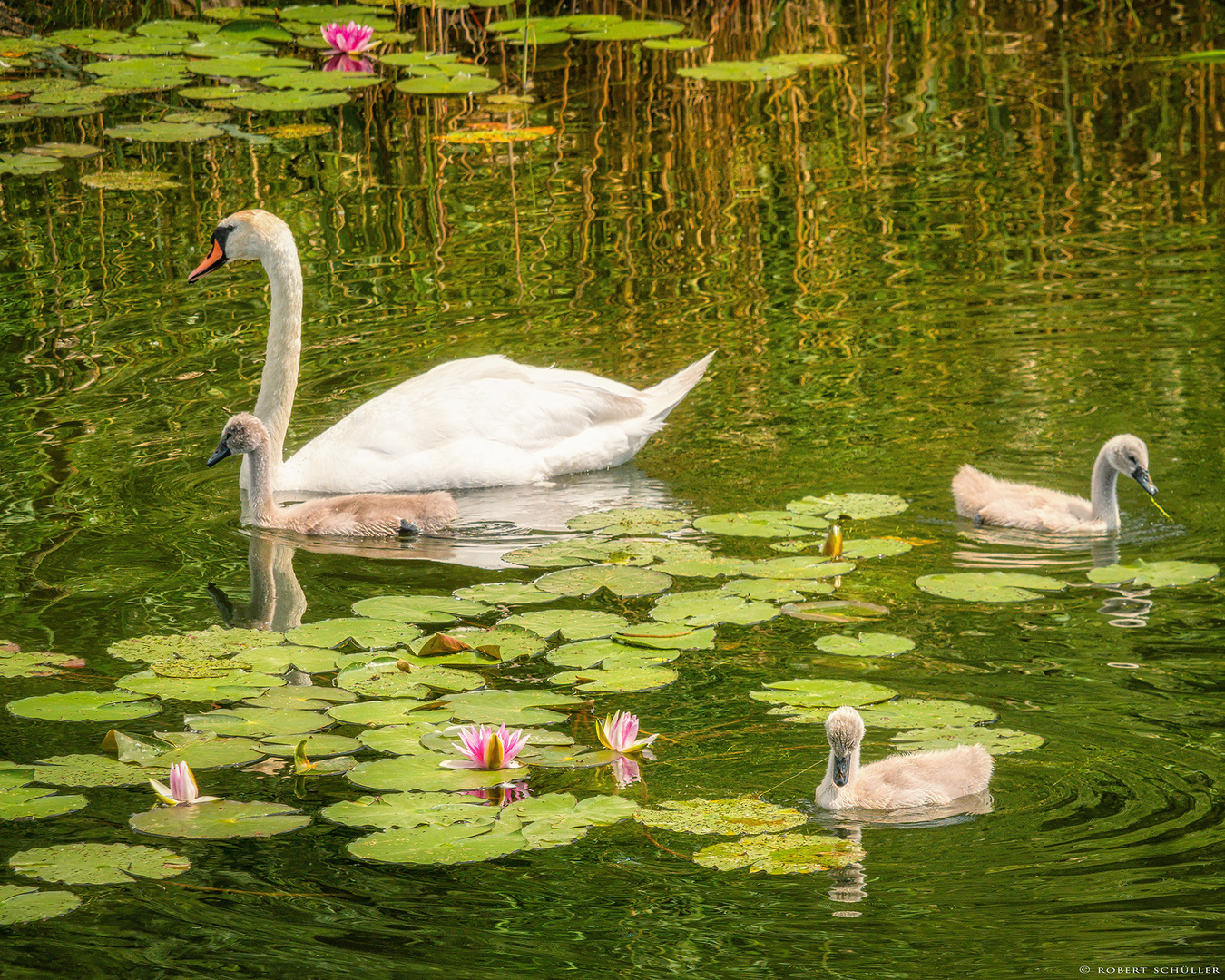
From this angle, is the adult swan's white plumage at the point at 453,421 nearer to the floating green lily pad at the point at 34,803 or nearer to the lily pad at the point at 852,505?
the lily pad at the point at 852,505

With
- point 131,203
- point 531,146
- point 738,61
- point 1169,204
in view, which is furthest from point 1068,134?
point 131,203

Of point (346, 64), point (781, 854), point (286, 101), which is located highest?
point (346, 64)

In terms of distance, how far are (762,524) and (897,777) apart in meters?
2.12

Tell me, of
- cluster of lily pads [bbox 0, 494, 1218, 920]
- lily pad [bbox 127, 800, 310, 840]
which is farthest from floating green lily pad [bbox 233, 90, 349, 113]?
lily pad [bbox 127, 800, 310, 840]

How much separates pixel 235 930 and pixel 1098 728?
2.36 meters

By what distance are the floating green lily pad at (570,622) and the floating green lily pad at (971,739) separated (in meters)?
1.11

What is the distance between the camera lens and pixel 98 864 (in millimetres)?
4250

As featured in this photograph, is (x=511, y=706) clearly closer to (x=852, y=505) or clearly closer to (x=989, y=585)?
(x=989, y=585)

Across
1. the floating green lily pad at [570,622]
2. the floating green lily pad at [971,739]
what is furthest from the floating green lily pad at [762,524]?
the floating green lily pad at [971,739]

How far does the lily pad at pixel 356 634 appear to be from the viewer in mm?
5535

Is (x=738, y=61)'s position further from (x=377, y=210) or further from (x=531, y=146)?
(x=377, y=210)

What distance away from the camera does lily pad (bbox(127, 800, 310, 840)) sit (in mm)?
4398

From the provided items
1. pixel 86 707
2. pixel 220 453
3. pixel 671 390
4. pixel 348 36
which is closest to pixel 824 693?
pixel 86 707

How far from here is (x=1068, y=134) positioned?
12.1 meters
